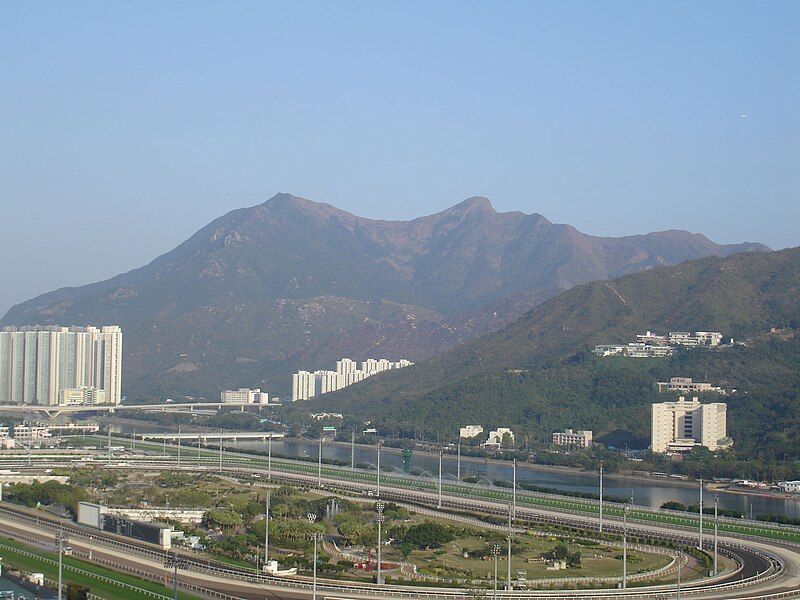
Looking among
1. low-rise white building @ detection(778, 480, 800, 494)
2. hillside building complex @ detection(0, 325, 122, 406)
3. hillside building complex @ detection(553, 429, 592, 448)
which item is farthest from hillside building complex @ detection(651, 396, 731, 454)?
hillside building complex @ detection(0, 325, 122, 406)

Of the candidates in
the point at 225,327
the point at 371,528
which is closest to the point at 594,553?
the point at 371,528

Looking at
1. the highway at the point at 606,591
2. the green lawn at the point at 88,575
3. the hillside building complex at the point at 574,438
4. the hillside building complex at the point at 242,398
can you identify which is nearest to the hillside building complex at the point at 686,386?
the hillside building complex at the point at 574,438

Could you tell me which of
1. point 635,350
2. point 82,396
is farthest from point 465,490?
point 82,396

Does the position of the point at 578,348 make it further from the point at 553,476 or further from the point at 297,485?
the point at 297,485

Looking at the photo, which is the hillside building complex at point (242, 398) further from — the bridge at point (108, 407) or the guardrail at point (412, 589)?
the guardrail at point (412, 589)

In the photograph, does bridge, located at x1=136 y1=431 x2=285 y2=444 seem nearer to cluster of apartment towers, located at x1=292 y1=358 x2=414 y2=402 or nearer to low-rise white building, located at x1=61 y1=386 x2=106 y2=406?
low-rise white building, located at x1=61 y1=386 x2=106 y2=406

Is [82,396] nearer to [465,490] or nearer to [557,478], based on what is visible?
[557,478]
